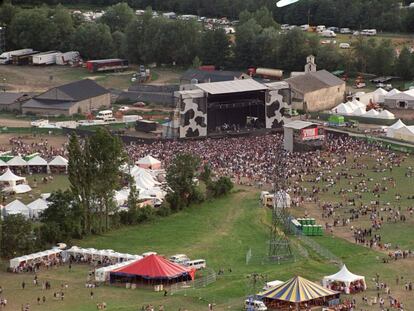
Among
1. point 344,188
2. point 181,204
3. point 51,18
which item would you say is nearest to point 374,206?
point 344,188

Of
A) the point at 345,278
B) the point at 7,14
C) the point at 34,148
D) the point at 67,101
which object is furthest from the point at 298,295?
the point at 7,14

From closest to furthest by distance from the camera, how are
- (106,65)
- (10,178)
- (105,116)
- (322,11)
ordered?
1. (10,178)
2. (105,116)
3. (106,65)
4. (322,11)

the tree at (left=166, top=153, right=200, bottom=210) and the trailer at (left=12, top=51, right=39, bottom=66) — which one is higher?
the tree at (left=166, top=153, right=200, bottom=210)

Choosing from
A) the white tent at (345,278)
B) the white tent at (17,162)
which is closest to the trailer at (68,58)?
the white tent at (17,162)

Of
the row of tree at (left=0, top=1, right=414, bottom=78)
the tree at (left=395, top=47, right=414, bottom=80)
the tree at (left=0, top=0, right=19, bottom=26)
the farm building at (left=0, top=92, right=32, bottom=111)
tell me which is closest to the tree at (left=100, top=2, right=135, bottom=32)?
the row of tree at (left=0, top=1, right=414, bottom=78)

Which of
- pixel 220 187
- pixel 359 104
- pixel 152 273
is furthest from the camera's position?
pixel 359 104

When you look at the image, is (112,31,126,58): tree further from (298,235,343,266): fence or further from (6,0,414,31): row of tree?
(298,235,343,266): fence

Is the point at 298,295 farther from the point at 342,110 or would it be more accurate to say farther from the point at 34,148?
the point at 342,110
